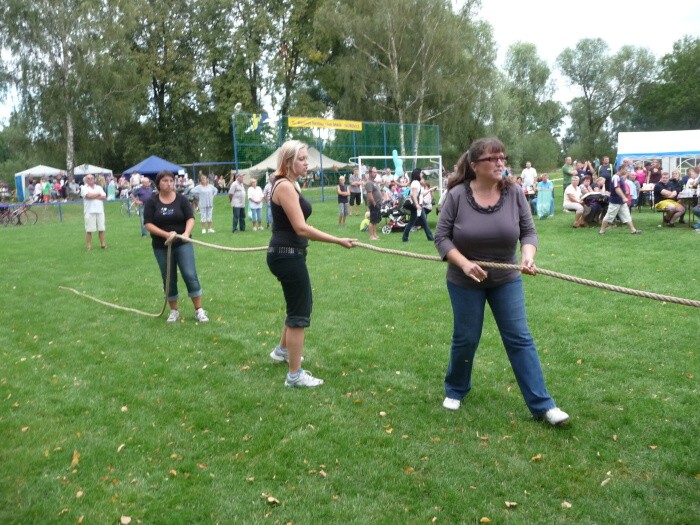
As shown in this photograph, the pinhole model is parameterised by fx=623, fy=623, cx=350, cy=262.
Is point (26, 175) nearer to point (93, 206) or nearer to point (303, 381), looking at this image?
point (93, 206)

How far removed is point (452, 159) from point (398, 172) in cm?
2374

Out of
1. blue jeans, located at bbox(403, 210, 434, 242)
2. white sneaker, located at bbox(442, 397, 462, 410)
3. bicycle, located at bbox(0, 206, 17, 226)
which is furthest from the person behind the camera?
bicycle, located at bbox(0, 206, 17, 226)

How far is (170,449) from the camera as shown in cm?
419

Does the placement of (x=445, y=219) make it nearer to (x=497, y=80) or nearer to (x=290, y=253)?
(x=290, y=253)

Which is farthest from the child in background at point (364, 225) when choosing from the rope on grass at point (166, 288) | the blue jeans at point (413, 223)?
the rope on grass at point (166, 288)

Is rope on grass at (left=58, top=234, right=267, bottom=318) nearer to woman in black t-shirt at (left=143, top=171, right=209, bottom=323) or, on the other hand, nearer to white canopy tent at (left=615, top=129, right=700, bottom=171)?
woman in black t-shirt at (left=143, top=171, right=209, bottom=323)

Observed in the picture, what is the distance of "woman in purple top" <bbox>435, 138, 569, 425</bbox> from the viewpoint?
164 inches

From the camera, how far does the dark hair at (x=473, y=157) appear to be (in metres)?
4.13

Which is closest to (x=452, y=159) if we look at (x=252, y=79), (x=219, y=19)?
(x=252, y=79)

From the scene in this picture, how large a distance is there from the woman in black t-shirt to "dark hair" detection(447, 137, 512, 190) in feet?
12.4

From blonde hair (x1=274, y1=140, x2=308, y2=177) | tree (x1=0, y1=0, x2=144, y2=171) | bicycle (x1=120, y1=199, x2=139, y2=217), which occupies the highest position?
tree (x1=0, y1=0, x2=144, y2=171)

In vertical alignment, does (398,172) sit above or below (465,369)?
above

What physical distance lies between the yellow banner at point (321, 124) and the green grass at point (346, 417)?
21.0m

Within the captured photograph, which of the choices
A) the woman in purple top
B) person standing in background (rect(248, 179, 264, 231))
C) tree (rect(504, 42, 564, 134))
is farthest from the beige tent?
tree (rect(504, 42, 564, 134))
